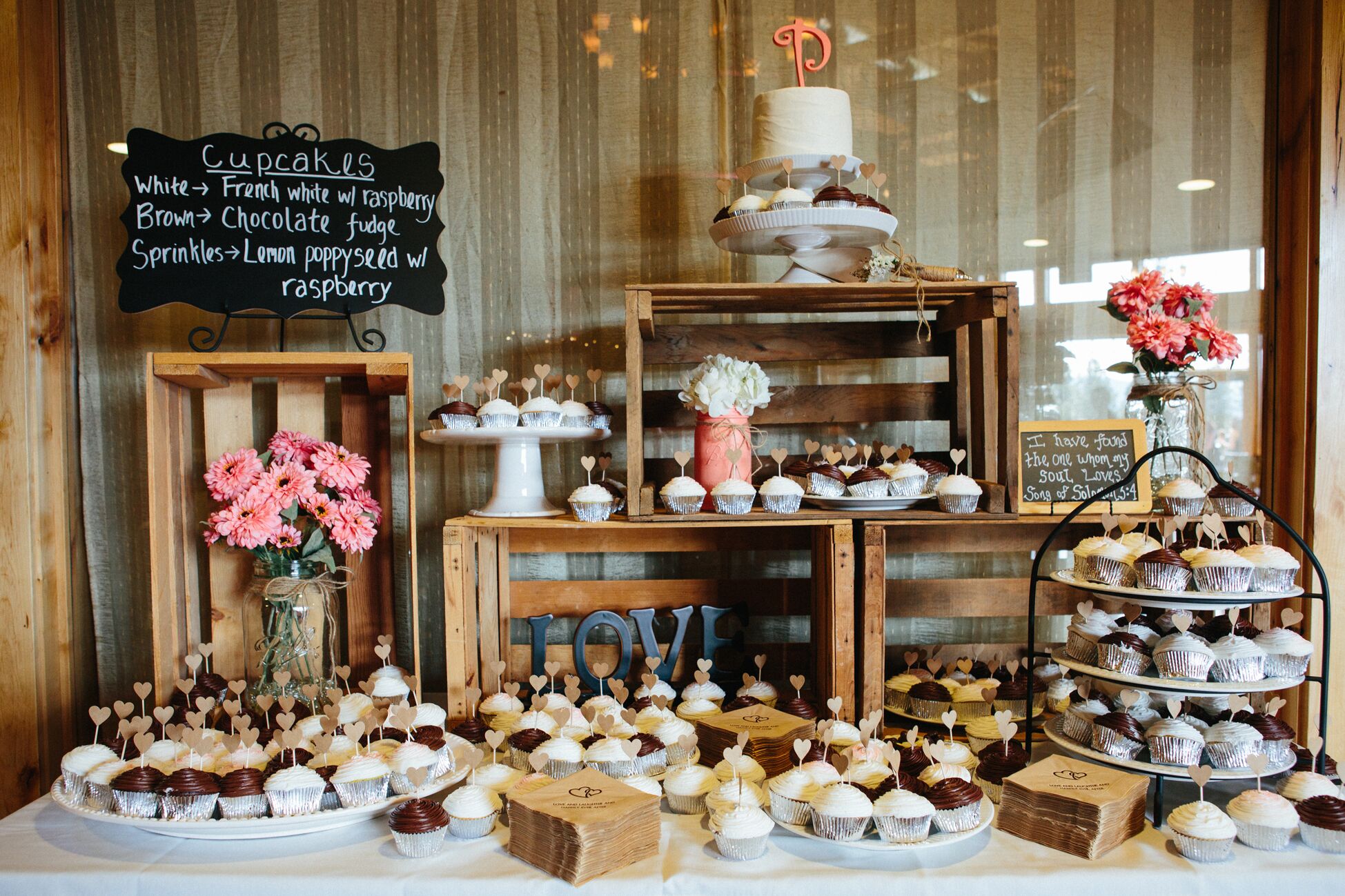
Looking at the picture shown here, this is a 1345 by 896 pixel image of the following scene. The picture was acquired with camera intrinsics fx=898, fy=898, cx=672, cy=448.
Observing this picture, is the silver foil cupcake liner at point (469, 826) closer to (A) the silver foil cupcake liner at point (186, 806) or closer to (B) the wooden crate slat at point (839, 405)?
(A) the silver foil cupcake liner at point (186, 806)

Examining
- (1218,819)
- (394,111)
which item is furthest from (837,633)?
(394,111)

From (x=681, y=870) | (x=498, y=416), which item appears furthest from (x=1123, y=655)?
(x=498, y=416)

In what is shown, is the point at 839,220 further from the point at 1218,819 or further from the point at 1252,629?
the point at 1218,819

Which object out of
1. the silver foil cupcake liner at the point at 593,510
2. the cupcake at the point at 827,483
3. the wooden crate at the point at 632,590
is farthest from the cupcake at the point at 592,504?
the cupcake at the point at 827,483

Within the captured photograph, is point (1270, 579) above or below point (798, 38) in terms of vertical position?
below

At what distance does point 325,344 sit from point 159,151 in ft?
2.11

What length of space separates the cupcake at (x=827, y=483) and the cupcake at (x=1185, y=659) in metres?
0.68

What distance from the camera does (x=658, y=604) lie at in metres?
2.45

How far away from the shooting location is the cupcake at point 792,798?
149cm

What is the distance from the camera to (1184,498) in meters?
1.77

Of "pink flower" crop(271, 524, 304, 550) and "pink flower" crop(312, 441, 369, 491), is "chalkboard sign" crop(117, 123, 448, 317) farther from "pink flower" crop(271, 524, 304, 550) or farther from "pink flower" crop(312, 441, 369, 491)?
"pink flower" crop(271, 524, 304, 550)

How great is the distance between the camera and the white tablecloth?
52.9 inches

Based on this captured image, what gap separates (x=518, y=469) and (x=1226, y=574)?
1.44 m

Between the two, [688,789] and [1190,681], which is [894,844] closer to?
[688,789]
